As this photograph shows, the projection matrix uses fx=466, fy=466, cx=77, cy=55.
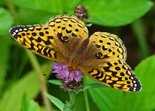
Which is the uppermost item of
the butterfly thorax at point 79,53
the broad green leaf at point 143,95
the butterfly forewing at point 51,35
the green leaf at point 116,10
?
the green leaf at point 116,10

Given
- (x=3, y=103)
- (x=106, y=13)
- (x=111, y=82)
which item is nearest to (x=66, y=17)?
(x=111, y=82)

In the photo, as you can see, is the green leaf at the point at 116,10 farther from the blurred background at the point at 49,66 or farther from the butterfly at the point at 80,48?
the butterfly at the point at 80,48

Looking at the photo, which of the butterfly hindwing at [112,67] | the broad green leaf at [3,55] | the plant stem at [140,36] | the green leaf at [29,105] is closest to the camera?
the butterfly hindwing at [112,67]

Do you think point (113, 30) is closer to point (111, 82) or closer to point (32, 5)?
point (32, 5)

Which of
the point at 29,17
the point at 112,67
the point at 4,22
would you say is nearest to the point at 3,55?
the point at 29,17

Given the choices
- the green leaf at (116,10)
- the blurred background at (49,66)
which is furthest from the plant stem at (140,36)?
the green leaf at (116,10)

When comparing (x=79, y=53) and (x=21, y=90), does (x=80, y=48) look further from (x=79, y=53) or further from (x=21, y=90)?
(x=21, y=90)
